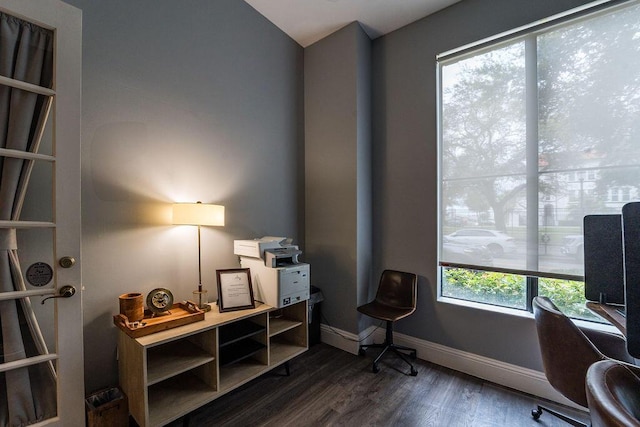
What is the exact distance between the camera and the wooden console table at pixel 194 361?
1.59 meters

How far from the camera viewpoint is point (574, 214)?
1.99 meters

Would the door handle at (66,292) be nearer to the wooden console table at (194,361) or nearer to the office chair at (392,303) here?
the wooden console table at (194,361)

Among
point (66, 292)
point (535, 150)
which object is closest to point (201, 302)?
point (66, 292)

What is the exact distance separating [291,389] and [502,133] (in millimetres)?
2730

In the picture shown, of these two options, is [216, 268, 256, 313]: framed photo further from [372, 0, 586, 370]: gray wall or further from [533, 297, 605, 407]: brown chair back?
[533, 297, 605, 407]: brown chair back

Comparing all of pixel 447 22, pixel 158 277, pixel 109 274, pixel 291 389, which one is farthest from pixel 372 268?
pixel 447 22

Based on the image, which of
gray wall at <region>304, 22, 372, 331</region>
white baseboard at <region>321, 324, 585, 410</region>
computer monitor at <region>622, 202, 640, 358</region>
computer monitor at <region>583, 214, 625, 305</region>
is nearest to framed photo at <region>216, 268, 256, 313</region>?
gray wall at <region>304, 22, 372, 331</region>

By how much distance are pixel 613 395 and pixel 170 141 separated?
2629mm

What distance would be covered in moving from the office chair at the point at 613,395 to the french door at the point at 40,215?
2120 mm

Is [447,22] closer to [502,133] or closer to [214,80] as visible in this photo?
[502,133]

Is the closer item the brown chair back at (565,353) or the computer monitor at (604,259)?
the brown chair back at (565,353)

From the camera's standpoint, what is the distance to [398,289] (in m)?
2.74

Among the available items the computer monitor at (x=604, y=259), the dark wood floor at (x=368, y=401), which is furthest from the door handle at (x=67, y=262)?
the computer monitor at (x=604, y=259)

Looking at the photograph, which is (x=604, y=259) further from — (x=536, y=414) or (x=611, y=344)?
(x=536, y=414)
